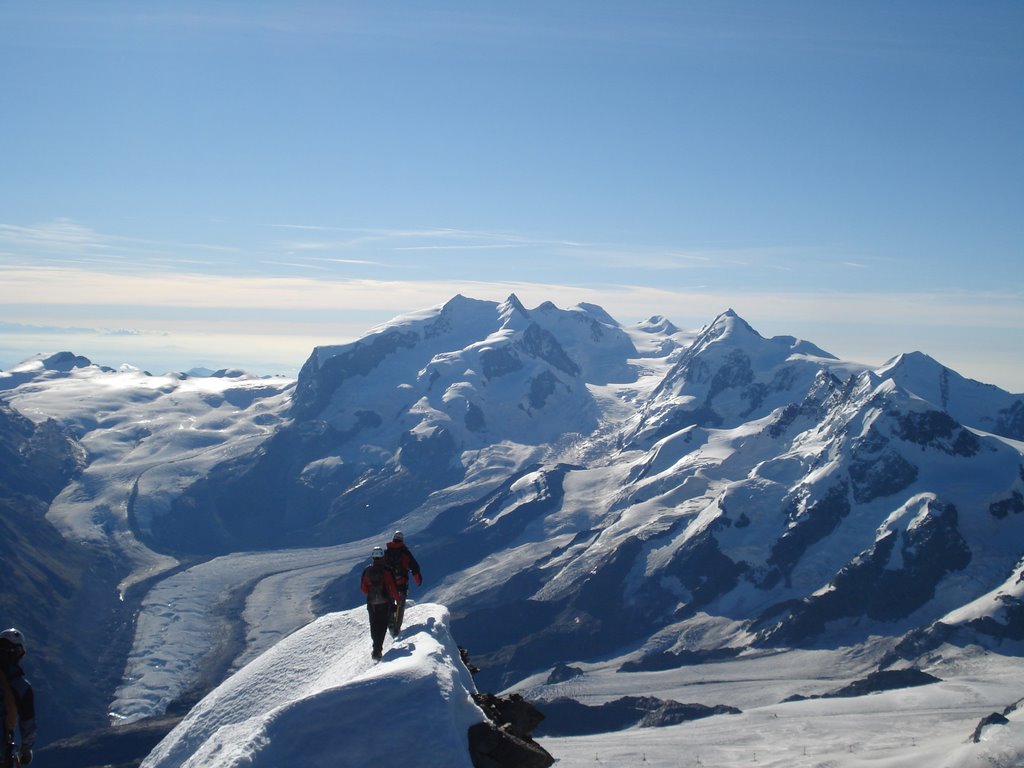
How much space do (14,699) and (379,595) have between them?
46.5 feet

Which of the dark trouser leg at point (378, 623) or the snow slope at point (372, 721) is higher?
the dark trouser leg at point (378, 623)

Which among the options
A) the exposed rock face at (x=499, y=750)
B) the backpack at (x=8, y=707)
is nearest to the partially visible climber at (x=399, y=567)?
the exposed rock face at (x=499, y=750)

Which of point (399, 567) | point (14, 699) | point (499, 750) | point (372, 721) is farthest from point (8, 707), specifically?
point (399, 567)

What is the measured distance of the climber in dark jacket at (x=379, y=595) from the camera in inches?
1545

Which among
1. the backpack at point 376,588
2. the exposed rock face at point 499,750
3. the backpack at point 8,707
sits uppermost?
the backpack at point 376,588

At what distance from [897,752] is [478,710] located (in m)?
148

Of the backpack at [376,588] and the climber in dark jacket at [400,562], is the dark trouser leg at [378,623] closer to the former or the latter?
the backpack at [376,588]

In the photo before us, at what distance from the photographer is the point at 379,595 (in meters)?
40.3

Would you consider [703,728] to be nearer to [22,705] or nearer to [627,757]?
[627,757]

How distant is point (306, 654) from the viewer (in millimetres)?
46219

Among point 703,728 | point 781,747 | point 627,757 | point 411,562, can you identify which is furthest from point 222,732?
point 703,728

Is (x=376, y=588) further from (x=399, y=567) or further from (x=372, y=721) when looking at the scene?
(x=372, y=721)

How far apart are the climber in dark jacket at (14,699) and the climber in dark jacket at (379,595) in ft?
40.6

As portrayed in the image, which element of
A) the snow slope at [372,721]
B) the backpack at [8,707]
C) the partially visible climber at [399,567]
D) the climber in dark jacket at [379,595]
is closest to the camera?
the backpack at [8,707]
